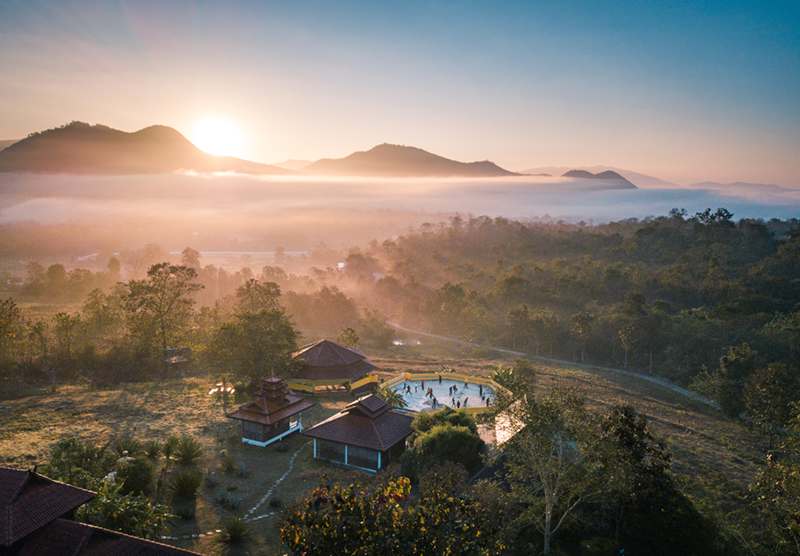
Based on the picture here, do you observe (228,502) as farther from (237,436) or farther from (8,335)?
(8,335)

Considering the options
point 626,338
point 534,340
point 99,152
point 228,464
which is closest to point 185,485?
point 228,464

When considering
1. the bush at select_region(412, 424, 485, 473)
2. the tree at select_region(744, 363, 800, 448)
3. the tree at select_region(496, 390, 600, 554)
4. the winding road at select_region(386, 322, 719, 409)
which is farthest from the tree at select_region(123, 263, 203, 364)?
the tree at select_region(744, 363, 800, 448)

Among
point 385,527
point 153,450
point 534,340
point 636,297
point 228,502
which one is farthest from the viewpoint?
point 534,340

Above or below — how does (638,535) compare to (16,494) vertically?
below

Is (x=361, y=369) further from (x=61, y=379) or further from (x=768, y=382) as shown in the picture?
(x=768, y=382)

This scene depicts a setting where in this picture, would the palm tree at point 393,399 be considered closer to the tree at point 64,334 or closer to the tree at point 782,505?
the tree at point 782,505

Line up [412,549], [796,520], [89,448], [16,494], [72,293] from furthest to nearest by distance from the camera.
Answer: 1. [72,293]
2. [89,448]
3. [796,520]
4. [16,494]
5. [412,549]

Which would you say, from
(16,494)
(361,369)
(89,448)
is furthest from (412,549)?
(361,369)

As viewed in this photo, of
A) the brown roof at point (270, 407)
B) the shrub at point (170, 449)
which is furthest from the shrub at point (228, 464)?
the brown roof at point (270, 407)
